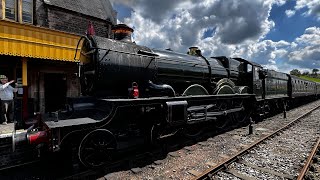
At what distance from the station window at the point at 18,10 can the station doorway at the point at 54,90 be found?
3487 millimetres

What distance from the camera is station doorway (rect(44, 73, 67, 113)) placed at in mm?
12773

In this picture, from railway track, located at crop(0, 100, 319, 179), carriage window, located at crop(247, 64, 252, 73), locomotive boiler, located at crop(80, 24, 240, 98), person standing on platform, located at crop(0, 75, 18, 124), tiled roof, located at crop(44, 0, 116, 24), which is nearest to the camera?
railway track, located at crop(0, 100, 319, 179)

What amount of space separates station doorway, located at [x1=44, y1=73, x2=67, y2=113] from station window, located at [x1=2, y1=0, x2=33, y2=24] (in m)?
3.49

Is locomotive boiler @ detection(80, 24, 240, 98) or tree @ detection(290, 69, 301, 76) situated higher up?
tree @ detection(290, 69, 301, 76)

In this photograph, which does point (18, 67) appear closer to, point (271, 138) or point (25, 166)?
point (25, 166)

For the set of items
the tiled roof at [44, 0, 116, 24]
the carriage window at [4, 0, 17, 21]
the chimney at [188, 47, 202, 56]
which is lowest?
the chimney at [188, 47, 202, 56]

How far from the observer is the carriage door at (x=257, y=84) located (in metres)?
11.4

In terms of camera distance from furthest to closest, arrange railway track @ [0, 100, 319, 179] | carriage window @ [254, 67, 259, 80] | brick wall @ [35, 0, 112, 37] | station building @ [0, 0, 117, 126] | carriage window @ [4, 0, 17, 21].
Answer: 1. brick wall @ [35, 0, 112, 37]
2. carriage window @ [4, 0, 17, 21]
3. carriage window @ [254, 67, 259, 80]
4. station building @ [0, 0, 117, 126]
5. railway track @ [0, 100, 319, 179]

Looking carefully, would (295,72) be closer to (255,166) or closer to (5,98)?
(255,166)

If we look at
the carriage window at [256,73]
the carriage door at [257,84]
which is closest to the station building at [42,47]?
the carriage door at [257,84]

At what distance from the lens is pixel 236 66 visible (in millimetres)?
10945

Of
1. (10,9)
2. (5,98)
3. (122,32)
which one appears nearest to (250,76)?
(122,32)

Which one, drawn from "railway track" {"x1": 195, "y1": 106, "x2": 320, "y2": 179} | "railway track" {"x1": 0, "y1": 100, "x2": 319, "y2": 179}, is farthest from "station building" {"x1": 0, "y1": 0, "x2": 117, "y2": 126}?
"railway track" {"x1": 195, "y1": 106, "x2": 320, "y2": 179}

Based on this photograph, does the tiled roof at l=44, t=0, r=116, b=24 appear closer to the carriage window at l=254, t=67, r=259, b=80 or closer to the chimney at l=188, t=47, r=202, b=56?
the chimney at l=188, t=47, r=202, b=56
